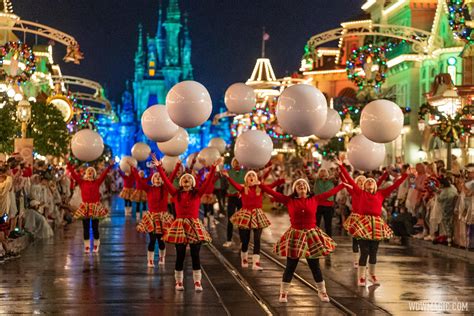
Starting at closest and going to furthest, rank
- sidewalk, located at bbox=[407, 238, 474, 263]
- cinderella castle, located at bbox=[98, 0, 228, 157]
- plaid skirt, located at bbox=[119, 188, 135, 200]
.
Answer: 1. sidewalk, located at bbox=[407, 238, 474, 263]
2. plaid skirt, located at bbox=[119, 188, 135, 200]
3. cinderella castle, located at bbox=[98, 0, 228, 157]

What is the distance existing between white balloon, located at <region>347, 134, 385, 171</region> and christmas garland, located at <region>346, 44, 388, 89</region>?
49.7 ft

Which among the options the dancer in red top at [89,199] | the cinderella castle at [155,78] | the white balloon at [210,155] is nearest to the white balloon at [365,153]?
the dancer in red top at [89,199]

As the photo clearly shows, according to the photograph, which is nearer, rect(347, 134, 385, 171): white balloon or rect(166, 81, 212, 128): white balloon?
rect(166, 81, 212, 128): white balloon

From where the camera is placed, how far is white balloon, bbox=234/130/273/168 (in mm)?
18016

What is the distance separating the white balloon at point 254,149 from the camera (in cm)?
1802

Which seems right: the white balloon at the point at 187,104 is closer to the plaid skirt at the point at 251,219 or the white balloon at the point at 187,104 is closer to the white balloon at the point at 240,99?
the plaid skirt at the point at 251,219

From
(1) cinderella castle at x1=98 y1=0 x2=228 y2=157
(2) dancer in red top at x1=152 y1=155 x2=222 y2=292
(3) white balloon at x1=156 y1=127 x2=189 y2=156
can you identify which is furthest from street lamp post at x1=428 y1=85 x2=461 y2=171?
(1) cinderella castle at x1=98 y1=0 x2=228 y2=157

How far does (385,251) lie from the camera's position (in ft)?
71.7

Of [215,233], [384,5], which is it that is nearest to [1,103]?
[215,233]

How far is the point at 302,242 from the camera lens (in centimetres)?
1323

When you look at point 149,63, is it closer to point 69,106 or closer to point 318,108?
point 69,106

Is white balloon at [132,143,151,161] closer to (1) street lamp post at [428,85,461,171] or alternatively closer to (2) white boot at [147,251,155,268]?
(1) street lamp post at [428,85,461,171]

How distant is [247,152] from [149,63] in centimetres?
16738

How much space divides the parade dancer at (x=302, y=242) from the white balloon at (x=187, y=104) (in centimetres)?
377
